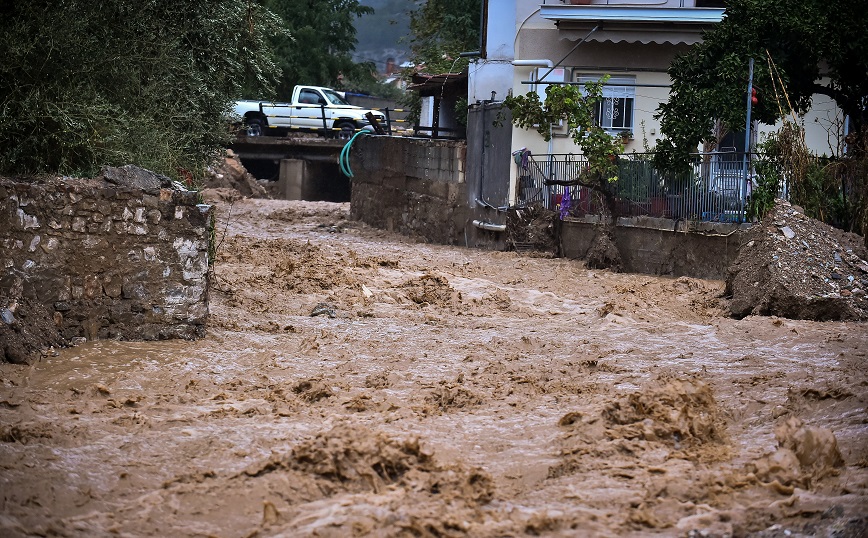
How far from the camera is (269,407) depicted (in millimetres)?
6785

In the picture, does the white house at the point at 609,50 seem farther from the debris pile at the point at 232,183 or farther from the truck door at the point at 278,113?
the truck door at the point at 278,113

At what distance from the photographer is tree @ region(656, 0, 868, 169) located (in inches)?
529

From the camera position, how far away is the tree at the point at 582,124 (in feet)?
52.2

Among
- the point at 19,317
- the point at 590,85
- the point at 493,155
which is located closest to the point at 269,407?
the point at 19,317

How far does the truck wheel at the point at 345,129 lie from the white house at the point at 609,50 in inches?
468

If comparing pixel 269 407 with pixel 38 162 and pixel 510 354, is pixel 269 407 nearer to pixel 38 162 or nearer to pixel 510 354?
pixel 510 354

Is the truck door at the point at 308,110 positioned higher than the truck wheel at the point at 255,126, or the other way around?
the truck door at the point at 308,110

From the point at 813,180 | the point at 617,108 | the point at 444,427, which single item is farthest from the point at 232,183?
the point at 444,427

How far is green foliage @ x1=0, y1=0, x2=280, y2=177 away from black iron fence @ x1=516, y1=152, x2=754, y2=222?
198 inches

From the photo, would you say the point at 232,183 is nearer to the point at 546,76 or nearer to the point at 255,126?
the point at 255,126

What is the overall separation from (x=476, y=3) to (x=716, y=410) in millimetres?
27010

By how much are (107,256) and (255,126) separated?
25201mm

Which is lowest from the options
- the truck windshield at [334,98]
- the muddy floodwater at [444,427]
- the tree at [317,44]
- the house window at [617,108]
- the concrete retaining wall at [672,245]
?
the muddy floodwater at [444,427]

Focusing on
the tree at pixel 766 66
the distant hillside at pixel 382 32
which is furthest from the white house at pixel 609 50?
the distant hillside at pixel 382 32
